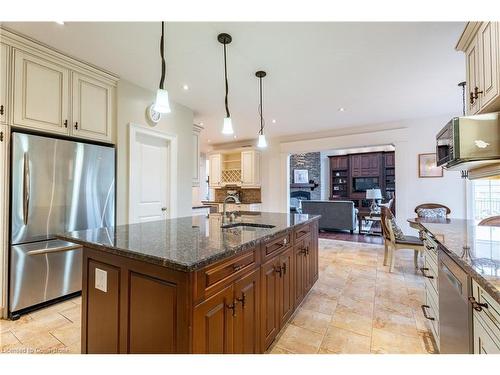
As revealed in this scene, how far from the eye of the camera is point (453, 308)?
1329mm

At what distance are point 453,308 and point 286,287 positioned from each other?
3.51 feet

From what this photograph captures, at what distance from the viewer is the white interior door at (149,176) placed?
3168 mm

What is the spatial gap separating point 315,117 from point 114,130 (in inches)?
135

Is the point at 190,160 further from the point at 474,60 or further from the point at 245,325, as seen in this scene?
the point at 474,60

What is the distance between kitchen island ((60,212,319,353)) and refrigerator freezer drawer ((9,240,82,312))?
1.19 m

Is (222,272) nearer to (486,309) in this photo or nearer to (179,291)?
(179,291)

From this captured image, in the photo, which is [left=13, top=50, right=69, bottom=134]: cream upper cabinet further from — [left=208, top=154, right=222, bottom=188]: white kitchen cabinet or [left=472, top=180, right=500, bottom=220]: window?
[left=472, top=180, right=500, bottom=220]: window

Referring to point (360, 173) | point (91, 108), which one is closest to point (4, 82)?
point (91, 108)

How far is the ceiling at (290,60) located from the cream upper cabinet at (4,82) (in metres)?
0.23

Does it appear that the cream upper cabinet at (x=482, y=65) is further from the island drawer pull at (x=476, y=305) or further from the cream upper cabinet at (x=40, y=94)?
the cream upper cabinet at (x=40, y=94)

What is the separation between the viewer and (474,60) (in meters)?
1.84

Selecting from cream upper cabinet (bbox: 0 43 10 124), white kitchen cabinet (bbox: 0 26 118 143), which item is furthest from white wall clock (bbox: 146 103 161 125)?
cream upper cabinet (bbox: 0 43 10 124)

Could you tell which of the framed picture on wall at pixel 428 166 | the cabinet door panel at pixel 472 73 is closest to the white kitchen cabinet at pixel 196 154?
the cabinet door panel at pixel 472 73

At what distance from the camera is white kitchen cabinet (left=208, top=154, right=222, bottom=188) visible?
685cm
